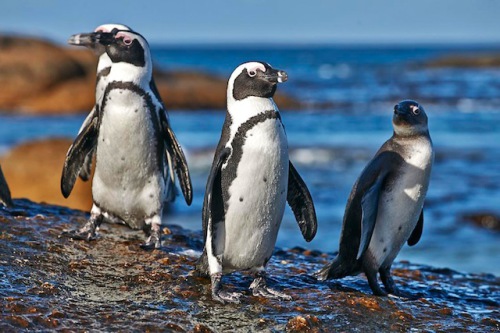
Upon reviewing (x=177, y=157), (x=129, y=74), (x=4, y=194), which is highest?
(x=129, y=74)

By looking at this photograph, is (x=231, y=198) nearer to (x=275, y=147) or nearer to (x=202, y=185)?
(x=275, y=147)

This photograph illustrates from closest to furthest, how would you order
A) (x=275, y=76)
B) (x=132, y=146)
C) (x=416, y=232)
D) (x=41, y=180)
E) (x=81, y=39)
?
(x=275, y=76) → (x=416, y=232) → (x=132, y=146) → (x=81, y=39) → (x=41, y=180)

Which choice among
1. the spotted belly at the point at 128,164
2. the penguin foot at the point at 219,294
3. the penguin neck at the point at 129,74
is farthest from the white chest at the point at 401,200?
the penguin neck at the point at 129,74

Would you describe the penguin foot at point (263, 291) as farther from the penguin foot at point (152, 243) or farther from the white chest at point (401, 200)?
the penguin foot at point (152, 243)

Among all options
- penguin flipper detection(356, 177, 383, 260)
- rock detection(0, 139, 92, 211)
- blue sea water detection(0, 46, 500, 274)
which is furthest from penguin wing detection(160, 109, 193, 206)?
rock detection(0, 139, 92, 211)

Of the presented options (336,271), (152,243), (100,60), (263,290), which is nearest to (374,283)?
(336,271)

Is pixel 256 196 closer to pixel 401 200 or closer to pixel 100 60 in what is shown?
pixel 401 200

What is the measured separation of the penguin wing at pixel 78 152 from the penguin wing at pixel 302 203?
164 centimetres

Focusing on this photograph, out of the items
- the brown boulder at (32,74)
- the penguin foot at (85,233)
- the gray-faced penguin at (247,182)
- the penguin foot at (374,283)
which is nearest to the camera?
the gray-faced penguin at (247,182)

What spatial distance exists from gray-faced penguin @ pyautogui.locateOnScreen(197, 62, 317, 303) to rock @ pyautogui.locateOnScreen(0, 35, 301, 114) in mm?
26495

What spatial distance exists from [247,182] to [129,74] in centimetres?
149

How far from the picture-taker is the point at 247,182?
16.0ft

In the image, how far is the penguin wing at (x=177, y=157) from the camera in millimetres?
5902

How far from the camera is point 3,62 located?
106ft
